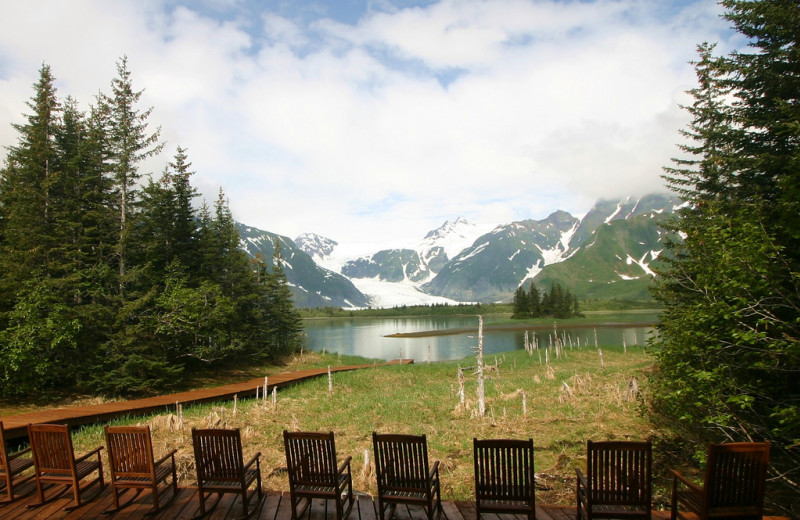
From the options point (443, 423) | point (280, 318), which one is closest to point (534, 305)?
point (280, 318)

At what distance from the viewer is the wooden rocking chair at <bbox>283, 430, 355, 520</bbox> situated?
205 inches

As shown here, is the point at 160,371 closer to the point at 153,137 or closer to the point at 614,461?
the point at 153,137

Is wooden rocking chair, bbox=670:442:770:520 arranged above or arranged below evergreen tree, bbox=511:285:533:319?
above

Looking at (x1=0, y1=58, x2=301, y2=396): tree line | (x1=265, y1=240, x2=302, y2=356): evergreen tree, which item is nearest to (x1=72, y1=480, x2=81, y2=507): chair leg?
(x1=0, y1=58, x2=301, y2=396): tree line

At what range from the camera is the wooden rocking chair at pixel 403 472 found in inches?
199

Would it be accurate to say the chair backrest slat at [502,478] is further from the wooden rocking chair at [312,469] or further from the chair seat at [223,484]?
the chair seat at [223,484]

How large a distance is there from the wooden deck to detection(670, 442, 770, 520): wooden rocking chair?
0.94 m

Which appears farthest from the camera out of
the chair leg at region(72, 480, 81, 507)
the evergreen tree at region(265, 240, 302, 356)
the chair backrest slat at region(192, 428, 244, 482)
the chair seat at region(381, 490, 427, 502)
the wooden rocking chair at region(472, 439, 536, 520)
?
the evergreen tree at region(265, 240, 302, 356)

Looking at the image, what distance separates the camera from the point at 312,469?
5367mm

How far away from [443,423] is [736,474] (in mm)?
10405

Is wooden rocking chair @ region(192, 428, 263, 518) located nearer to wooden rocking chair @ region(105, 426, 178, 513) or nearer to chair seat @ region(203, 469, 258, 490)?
chair seat @ region(203, 469, 258, 490)

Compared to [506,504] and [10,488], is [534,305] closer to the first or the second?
[506,504]

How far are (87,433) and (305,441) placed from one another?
10743 millimetres

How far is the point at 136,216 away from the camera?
68.5ft
